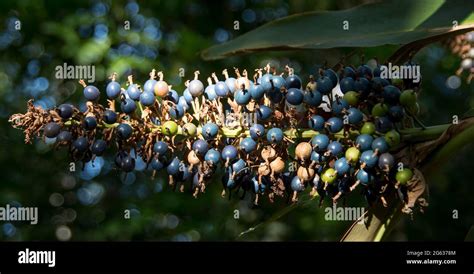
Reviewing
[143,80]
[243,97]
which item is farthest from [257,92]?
[143,80]

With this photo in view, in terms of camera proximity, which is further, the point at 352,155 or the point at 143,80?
the point at 143,80

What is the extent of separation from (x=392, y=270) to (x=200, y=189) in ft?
2.31

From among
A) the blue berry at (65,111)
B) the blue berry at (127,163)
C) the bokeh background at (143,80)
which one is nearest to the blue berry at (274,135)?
the blue berry at (127,163)

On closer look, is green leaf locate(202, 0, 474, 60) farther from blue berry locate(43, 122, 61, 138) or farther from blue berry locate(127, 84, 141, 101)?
blue berry locate(43, 122, 61, 138)

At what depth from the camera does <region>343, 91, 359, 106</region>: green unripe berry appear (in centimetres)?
158

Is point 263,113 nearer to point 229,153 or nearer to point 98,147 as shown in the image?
point 229,153

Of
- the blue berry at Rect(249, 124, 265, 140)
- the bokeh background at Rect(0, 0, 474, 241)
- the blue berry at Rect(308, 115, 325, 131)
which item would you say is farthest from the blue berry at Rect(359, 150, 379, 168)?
the bokeh background at Rect(0, 0, 474, 241)

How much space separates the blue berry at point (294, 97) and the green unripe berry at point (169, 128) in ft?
0.83

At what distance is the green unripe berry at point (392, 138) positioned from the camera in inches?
61.6

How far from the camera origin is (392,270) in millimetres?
2039

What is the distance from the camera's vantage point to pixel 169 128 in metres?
1.58

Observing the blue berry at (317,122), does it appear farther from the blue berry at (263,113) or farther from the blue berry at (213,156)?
the blue berry at (213,156)

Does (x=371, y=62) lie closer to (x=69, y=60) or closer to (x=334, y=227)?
(x=334, y=227)

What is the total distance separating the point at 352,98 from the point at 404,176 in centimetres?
20
